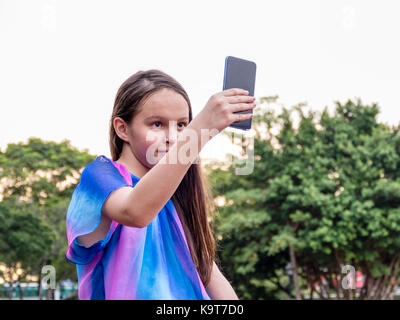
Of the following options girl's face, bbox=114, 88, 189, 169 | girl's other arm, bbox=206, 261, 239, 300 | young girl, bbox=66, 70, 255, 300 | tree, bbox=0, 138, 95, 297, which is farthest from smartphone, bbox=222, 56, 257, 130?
tree, bbox=0, 138, 95, 297

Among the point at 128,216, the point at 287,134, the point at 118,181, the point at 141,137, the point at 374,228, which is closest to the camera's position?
the point at 128,216

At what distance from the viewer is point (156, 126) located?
1443 mm

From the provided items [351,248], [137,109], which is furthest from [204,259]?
[351,248]

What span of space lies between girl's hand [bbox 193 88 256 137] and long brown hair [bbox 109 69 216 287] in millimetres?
423

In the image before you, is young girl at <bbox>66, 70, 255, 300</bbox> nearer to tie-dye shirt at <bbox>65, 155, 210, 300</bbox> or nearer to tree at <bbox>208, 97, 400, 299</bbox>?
tie-dye shirt at <bbox>65, 155, 210, 300</bbox>

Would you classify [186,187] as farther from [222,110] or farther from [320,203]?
[320,203]

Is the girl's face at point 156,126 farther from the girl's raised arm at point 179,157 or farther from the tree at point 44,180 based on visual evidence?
the tree at point 44,180

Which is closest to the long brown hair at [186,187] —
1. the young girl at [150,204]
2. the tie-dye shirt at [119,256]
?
the young girl at [150,204]

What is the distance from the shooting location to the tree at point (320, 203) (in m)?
16.7

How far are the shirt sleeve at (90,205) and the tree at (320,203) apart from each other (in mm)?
14895

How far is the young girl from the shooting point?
42.9 inches
